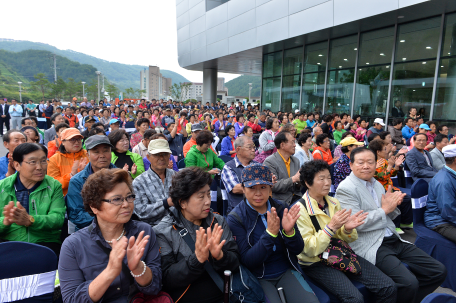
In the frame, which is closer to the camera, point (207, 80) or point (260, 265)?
point (260, 265)

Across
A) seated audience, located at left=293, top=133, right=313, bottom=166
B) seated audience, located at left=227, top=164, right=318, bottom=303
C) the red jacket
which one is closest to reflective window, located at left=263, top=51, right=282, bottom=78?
the red jacket

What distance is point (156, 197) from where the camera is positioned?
2.90 meters

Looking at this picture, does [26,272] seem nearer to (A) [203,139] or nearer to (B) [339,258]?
(B) [339,258]

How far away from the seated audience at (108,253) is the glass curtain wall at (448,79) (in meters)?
11.2

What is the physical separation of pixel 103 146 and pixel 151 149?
1.74 ft

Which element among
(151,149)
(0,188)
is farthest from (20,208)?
(151,149)

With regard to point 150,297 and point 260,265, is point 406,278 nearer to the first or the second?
point 260,265

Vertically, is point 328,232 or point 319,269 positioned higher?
point 328,232

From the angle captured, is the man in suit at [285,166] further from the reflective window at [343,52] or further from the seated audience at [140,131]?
the reflective window at [343,52]

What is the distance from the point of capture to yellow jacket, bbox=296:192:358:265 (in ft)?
7.41

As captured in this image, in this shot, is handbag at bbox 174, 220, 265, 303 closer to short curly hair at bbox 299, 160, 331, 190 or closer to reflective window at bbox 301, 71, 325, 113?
short curly hair at bbox 299, 160, 331, 190

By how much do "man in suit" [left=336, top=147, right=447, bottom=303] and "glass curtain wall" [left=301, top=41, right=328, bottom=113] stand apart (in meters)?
12.0

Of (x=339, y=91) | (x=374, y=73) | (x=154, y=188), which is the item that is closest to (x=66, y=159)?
(x=154, y=188)

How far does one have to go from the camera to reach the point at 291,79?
15.9 metres
